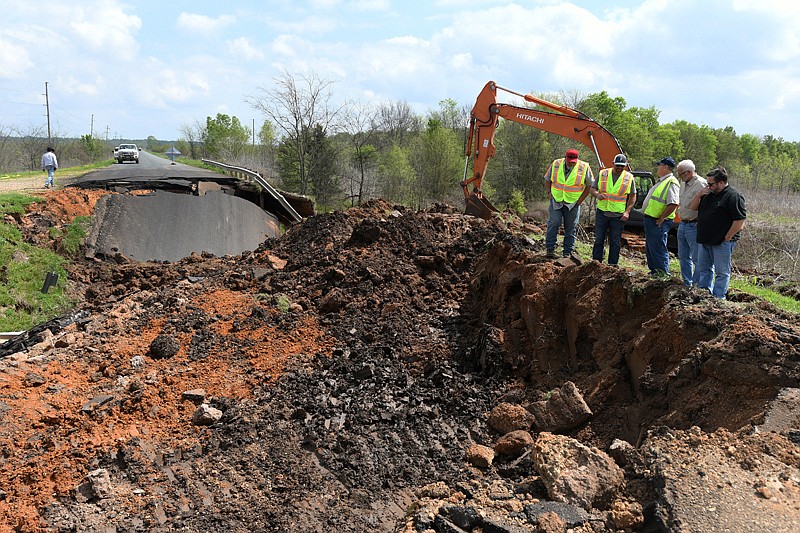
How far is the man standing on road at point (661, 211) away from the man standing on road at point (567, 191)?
93 centimetres

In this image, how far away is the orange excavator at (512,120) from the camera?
11.7 m

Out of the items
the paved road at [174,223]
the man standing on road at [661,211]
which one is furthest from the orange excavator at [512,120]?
the paved road at [174,223]

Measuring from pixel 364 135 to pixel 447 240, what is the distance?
2257 cm

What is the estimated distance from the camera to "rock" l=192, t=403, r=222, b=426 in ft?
18.4

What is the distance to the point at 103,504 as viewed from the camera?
453cm

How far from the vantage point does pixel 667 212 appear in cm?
694

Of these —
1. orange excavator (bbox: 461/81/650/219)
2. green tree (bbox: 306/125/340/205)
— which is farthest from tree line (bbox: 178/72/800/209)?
orange excavator (bbox: 461/81/650/219)

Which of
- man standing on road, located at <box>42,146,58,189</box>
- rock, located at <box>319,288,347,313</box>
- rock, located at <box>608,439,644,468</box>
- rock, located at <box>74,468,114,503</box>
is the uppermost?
man standing on road, located at <box>42,146,58,189</box>

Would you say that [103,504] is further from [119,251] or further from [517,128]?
[517,128]

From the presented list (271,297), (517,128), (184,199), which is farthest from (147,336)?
(517,128)

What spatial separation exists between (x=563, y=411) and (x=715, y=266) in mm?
2904

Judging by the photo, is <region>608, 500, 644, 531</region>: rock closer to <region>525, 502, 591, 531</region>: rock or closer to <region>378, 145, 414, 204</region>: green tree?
<region>525, 502, 591, 531</region>: rock

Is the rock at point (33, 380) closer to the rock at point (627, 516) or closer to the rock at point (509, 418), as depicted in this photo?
the rock at point (509, 418)

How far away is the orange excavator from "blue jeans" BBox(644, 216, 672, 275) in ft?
15.2
